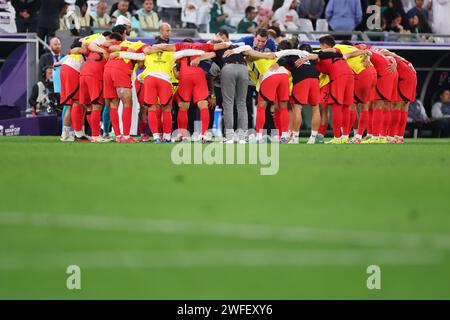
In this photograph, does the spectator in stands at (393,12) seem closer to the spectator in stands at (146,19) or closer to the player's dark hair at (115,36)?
the spectator in stands at (146,19)

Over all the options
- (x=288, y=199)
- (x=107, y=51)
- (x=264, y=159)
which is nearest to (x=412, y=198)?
(x=288, y=199)

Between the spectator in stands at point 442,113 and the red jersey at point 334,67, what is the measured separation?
28.3 feet

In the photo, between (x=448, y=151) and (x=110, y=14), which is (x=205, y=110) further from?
(x=110, y=14)

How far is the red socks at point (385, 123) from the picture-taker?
2302 centimetres

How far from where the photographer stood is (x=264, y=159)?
14.5 meters

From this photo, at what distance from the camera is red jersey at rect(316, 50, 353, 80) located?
21406mm

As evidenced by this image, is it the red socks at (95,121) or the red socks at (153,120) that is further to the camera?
the red socks at (95,121)

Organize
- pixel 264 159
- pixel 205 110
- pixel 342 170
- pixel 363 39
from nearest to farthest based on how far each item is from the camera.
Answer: pixel 342 170 < pixel 264 159 < pixel 205 110 < pixel 363 39

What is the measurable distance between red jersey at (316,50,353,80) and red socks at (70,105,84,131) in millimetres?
4806

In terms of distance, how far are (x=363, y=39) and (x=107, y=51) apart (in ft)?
28.5

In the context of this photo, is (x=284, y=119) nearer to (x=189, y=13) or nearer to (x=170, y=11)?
(x=189, y=13)

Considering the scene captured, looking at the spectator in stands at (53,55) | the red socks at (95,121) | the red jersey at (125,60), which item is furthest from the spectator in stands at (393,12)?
the red socks at (95,121)

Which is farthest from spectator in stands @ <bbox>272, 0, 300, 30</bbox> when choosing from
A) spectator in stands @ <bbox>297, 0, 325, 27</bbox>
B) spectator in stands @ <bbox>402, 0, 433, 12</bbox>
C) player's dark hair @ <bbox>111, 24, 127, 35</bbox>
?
player's dark hair @ <bbox>111, 24, 127, 35</bbox>

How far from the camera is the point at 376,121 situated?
22.9 metres
